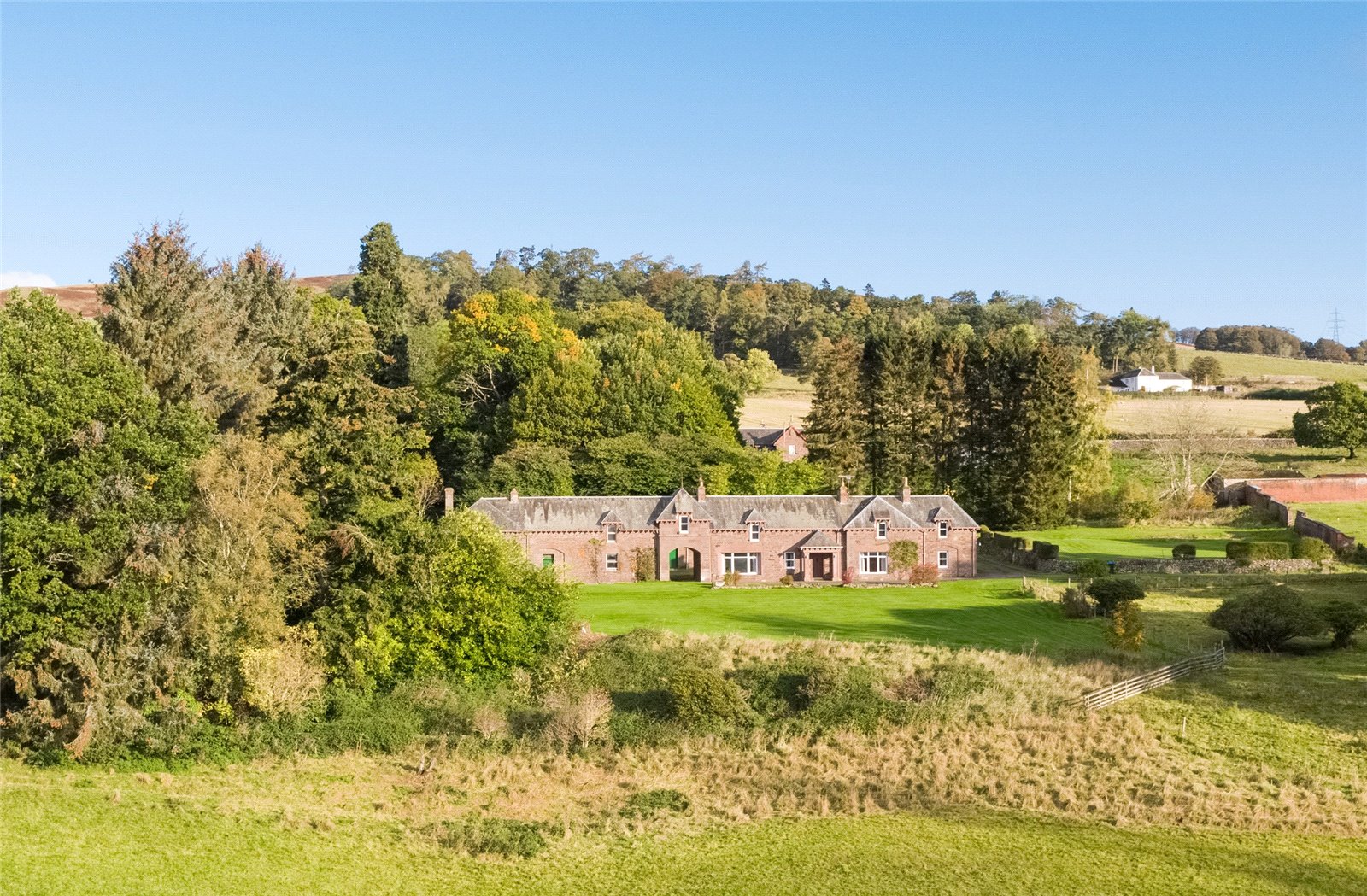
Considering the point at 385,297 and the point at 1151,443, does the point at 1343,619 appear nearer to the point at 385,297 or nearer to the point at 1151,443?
the point at 1151,443

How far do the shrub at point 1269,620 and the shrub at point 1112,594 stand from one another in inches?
138

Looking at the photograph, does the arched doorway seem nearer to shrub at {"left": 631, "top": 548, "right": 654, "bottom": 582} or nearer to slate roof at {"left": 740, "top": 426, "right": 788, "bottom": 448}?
shrub at {"left": 631, "top": 548, "right": 654, "bottom": 582}

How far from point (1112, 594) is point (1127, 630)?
4866 mm

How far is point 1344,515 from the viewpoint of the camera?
73.1 meters

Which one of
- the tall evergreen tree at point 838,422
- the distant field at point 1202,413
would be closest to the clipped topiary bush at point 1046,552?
the tall evergreen tree at point 838,422

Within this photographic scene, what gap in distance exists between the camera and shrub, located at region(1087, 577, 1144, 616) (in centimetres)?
4806

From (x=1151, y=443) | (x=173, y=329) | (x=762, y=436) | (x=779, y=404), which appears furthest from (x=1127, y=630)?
(x=779, y=404)

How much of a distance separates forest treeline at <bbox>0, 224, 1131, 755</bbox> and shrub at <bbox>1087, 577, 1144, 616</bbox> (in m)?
21.5

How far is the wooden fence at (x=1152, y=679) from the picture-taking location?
1484 inches

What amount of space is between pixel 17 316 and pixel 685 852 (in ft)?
76.9

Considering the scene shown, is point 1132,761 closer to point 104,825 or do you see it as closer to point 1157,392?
point 104,825

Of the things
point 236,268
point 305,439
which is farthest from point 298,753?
point 236,268

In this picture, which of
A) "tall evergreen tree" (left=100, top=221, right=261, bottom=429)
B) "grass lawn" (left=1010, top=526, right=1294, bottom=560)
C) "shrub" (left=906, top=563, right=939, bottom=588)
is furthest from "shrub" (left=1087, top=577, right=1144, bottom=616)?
"tall evergreen tree" (left=100, top=221, right=261, bottom=429)

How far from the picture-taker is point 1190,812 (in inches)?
1171
